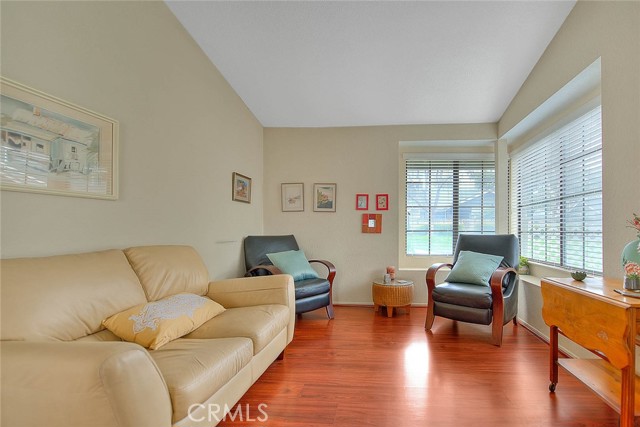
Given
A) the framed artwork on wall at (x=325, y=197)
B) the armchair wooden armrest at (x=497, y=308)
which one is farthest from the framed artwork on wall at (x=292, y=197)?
the armchair wooden armrest at (x=497, y=308)

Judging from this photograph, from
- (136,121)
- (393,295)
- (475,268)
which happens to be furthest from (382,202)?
(136,121)

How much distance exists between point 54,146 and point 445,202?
422 cm

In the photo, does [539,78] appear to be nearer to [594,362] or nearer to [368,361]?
[594,362]

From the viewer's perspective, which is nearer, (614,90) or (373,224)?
(614,90)

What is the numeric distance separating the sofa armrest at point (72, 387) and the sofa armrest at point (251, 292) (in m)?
1.32

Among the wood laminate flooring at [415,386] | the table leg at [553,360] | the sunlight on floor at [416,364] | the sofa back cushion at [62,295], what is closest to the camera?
the sofa back cushion at [62,295]

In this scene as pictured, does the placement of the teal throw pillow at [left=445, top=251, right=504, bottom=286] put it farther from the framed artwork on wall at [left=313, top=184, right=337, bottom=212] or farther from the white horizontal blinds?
the framed artwork on wall at [left=313, top=184, right=337, bottom=212]

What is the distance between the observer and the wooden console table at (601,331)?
1.34m

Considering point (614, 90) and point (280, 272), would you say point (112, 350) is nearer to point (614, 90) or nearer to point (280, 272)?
point (280, 272)

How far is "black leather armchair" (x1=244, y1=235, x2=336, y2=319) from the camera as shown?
10.3 feet

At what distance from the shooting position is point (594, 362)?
1860mm

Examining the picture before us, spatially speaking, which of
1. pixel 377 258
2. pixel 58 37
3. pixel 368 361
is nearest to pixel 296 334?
pixel 368 361

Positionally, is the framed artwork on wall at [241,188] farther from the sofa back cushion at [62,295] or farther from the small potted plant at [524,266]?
the small potted plant at [524,266]

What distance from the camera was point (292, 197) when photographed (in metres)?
4.22
